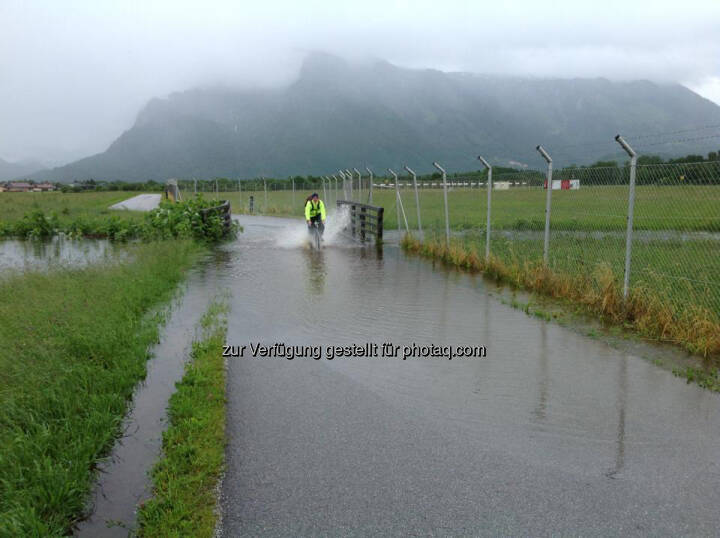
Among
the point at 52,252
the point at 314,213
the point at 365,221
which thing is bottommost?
the point at 52,252

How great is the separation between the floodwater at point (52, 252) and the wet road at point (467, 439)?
8091mm

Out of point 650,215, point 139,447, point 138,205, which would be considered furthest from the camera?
point 138,205

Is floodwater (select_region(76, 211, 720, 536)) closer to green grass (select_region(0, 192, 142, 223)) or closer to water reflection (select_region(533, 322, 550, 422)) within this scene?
water reflection (select_region(533, 322, 550, 422))

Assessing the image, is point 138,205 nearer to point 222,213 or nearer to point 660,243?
point 222,213

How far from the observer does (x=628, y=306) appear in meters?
8.87

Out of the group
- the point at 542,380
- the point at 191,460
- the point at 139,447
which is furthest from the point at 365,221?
the point at 191,460

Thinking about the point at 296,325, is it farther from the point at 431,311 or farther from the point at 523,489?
the point at 523,489

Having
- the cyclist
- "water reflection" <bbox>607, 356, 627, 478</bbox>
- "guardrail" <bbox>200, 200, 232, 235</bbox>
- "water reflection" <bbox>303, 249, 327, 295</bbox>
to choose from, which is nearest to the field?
"water reflection" <bbox>607, 356, 627, 478</bbox>

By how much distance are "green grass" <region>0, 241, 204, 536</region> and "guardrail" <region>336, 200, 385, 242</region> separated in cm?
1020

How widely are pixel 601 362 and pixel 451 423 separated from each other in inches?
102

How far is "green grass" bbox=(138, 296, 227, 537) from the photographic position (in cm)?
375

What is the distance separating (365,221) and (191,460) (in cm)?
1757

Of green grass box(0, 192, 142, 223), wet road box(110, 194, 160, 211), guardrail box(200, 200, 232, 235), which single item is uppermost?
guardrail box(200, 200, 232, 235)

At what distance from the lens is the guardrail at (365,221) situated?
803 inches
